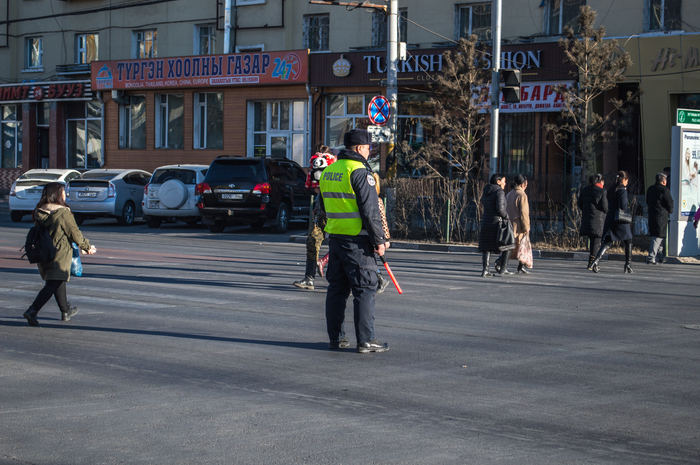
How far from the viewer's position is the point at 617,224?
14.6 m

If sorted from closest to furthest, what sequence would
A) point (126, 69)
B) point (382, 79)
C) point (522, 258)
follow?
point (522, 258) < point (382, 79) < point (126, 69)

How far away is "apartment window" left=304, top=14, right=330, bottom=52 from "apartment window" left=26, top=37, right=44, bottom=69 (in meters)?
14.9

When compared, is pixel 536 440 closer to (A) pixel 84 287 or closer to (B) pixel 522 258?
(A) pixel 84 287

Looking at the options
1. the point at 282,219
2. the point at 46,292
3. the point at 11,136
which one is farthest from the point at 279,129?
the point at 46,292

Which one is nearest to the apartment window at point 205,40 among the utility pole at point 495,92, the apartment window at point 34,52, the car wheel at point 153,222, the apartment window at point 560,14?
the apartment window at point 34,52

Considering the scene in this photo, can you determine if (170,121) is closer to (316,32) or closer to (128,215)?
(316,32)

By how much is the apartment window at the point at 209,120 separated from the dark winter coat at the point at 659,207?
19.8m

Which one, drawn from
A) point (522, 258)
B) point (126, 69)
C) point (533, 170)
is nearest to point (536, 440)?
point (522, 258)

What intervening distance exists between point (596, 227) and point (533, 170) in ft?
38.4

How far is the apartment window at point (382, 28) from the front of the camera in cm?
2873

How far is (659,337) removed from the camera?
8.16 metres

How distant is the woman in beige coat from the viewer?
13898 mm

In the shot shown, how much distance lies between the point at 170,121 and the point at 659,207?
895 inches

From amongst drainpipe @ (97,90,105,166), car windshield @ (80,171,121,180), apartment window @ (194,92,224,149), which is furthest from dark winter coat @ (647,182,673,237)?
drainpipe @ (97,90,105,166)
